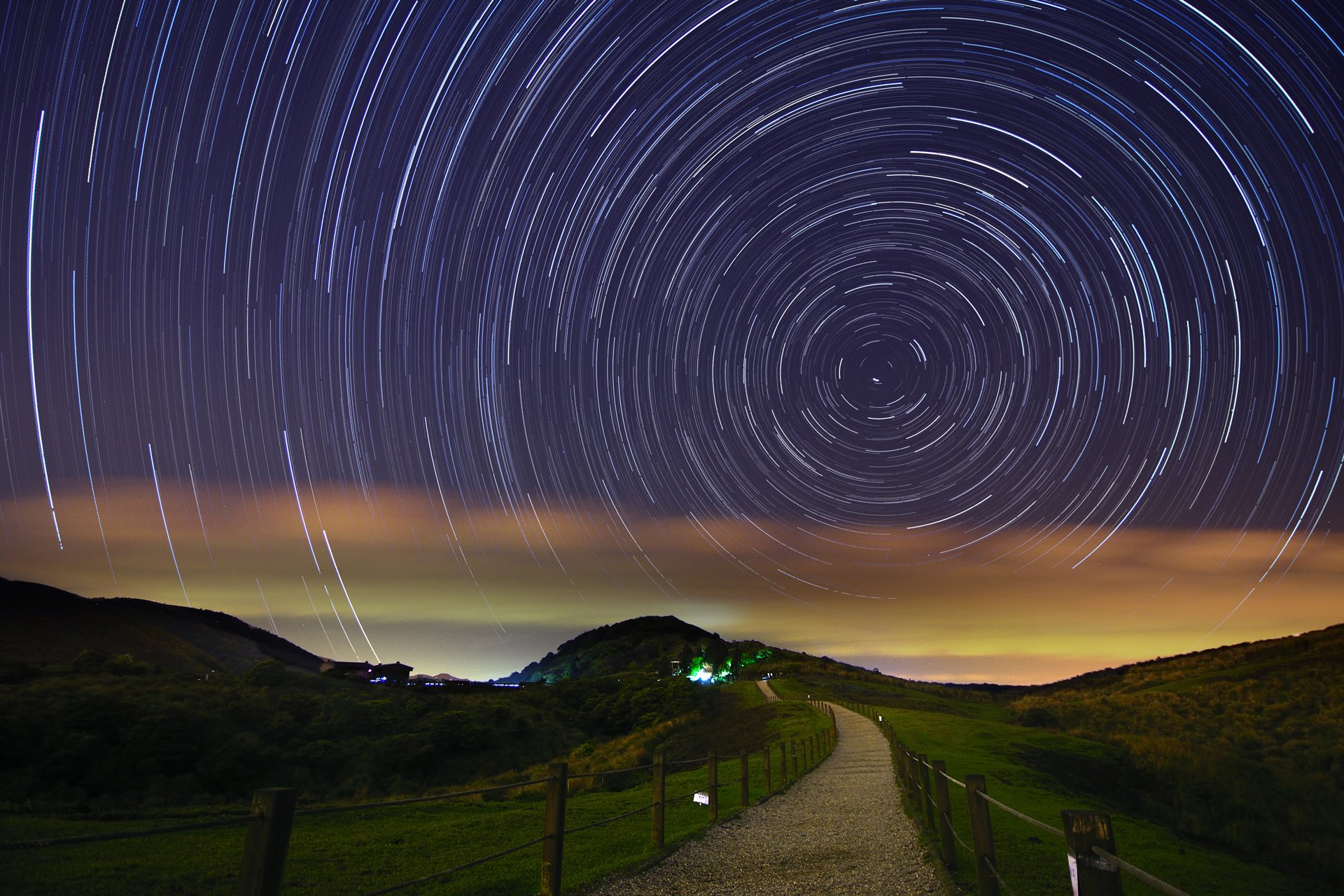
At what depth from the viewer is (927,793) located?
13.5 metres

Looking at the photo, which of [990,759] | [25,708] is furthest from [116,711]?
[990,759]

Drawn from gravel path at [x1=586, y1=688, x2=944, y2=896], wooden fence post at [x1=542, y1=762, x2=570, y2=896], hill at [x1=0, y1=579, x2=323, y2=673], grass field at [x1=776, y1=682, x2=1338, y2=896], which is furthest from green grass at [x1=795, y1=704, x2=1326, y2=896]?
hill at [x1=0, y1=579, x2=323, y2=673]

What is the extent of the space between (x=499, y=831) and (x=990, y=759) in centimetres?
1849

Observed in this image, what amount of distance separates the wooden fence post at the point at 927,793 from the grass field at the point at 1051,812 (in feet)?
3.34

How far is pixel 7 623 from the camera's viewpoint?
134 m

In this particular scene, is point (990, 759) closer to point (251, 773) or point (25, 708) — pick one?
point (251, 773)

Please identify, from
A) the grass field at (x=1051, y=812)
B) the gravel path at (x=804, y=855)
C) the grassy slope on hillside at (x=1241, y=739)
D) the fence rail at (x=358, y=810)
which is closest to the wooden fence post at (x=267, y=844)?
the fence rail at (x=358, y=810)

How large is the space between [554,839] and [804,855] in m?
5.38

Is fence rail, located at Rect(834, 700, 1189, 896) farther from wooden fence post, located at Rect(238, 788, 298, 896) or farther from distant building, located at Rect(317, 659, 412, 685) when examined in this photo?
distant building, located at Rect(317, 659, 412, 685)

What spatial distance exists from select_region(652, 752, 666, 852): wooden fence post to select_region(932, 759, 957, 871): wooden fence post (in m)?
4.29

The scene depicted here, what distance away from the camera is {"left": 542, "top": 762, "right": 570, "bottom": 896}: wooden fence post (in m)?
9.23

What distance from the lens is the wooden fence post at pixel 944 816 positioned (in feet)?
33.8

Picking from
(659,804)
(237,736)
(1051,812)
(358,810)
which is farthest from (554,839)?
(237,736)

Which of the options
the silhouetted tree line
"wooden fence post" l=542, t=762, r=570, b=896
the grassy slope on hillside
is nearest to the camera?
"wooden fence post" l=542, t=762, r=570, b=896
